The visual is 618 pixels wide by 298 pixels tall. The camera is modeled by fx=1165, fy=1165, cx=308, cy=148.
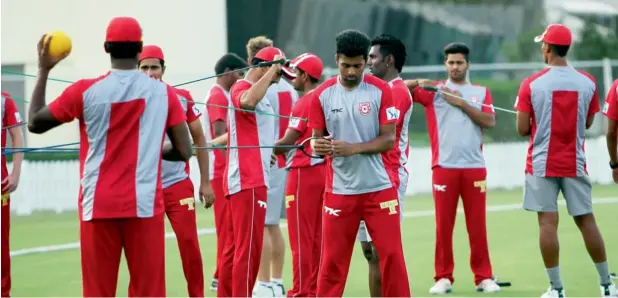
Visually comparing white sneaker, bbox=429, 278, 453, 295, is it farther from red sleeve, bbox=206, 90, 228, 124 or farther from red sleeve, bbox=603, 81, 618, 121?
red sleeve, bbox=206, 90, 228, 124

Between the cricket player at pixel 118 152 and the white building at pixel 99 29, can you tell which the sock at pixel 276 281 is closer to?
the cricket player at pixel 118 152

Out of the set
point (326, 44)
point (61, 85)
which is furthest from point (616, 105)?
point (326, 44)

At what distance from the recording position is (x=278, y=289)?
426 inches

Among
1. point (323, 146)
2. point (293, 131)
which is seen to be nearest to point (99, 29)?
point (293, 131)

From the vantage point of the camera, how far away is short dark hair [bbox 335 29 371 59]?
7984mm

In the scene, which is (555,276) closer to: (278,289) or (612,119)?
(612,119)

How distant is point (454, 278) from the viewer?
11.7 m

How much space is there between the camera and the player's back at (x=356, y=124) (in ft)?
26.4

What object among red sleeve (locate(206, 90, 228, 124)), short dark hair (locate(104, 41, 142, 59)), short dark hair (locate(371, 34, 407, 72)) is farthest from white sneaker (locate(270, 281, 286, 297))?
short dark hair (locate(104, 41, 142, 59))

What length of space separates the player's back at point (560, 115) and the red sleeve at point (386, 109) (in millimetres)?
2152

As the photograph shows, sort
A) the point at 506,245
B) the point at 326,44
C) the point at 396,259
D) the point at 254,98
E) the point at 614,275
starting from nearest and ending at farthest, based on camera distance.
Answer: the point at 396,259, the point at 254,98, the point at 614,275, the point at 506,245, the point at 326,44

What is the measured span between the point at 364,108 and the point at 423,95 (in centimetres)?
339

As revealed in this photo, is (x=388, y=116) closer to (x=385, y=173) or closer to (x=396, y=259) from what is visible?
(x=385, y=173)

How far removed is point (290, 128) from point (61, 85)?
51.0ft
